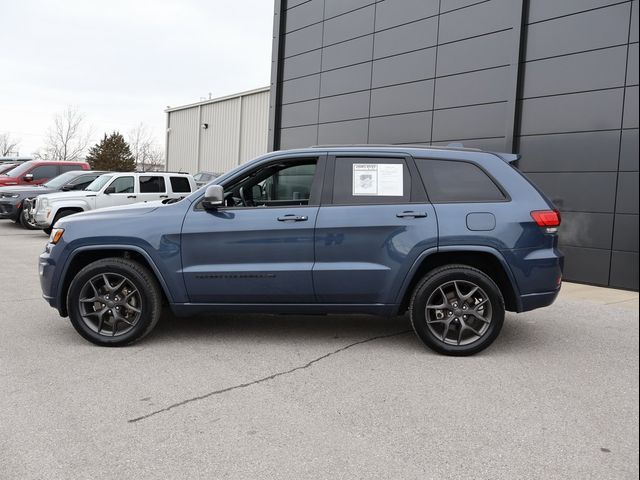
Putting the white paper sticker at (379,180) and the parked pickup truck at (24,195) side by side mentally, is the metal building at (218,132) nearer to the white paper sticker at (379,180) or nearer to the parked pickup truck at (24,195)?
the parked pickup truck at (24,195)

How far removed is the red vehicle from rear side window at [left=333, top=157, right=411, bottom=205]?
52.8 ft

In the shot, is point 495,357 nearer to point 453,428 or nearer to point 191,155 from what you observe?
point 453,428

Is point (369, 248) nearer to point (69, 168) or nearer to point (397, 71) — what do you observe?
point (397, 71)

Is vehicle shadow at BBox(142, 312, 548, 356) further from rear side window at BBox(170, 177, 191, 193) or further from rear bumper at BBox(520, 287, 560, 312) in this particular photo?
rear side window at BBox(170, 177, 191, 193)

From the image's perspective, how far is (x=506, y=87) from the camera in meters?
11.0

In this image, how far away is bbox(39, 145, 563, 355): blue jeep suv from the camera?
15.6ft

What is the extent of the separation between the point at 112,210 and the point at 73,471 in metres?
2.82

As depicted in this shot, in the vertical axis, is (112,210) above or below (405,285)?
above

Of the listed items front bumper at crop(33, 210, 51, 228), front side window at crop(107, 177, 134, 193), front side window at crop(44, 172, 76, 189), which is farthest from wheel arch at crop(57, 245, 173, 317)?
front side window at crop(44, 172, 76, 189)

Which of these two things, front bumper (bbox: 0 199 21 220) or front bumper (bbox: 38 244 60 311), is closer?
front bumper (bbox: 38 244 60 311)

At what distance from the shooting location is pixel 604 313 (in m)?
6.88

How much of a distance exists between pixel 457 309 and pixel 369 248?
2.98 feet

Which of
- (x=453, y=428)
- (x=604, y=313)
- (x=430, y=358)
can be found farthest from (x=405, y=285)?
(x=604, y=313)

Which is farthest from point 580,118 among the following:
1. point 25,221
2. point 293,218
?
point 25,221
